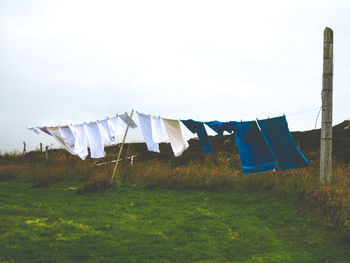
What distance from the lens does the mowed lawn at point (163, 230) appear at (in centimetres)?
637

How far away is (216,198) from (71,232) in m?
5.11

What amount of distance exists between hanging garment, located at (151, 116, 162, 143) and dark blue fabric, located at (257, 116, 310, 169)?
3.36 meters

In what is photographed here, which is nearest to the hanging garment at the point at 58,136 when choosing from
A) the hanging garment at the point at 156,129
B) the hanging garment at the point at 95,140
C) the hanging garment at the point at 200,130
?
the hanging garment at the point at 95,140

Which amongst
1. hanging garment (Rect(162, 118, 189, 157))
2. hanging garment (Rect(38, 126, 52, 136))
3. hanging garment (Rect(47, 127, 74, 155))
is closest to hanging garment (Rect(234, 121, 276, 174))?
hanging garment (Rect(162, 118, 189, 157))

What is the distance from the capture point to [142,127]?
38.9 ft

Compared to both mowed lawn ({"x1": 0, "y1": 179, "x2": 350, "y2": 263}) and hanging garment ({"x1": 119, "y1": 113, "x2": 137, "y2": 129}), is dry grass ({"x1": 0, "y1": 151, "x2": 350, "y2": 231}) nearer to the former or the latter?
mowed lawn ({"x1": 0, "y1": 179, "x2": 350, "y2": 263})

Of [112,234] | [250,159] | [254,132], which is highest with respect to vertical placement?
[254,132]

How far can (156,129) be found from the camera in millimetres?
11688

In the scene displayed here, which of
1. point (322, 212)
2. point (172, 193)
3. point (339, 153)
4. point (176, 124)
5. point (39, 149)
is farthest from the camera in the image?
point (39, 149)

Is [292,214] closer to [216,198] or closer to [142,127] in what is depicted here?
[216,198]

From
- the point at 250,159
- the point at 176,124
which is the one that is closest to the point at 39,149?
the point at 176,124

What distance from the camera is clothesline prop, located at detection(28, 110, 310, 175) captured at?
9688 millimetres

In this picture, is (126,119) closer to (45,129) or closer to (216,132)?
(45,129)

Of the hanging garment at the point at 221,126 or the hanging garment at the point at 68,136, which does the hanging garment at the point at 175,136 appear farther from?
the hanging garment at the point at 68,136
